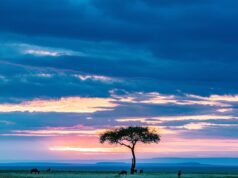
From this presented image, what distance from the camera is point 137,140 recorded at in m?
142

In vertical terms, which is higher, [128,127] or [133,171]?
[128,127]

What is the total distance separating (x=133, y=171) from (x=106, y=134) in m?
17.2

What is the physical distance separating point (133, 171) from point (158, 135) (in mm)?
15007

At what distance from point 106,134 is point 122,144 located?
232 inches

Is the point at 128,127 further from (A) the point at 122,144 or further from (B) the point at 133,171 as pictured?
(B) the point at 133,171

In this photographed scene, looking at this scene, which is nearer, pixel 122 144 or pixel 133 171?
pixel 133 171

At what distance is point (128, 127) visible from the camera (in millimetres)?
143625

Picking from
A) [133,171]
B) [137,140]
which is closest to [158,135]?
[137,140]

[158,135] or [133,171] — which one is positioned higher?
[158,135]

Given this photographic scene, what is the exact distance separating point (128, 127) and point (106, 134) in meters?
7.09

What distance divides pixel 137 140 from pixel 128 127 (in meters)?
4.01

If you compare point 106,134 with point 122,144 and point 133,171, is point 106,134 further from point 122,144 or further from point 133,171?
point 133,171

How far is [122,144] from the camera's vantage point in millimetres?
143875

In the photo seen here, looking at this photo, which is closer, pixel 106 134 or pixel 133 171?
pixel 133 171
